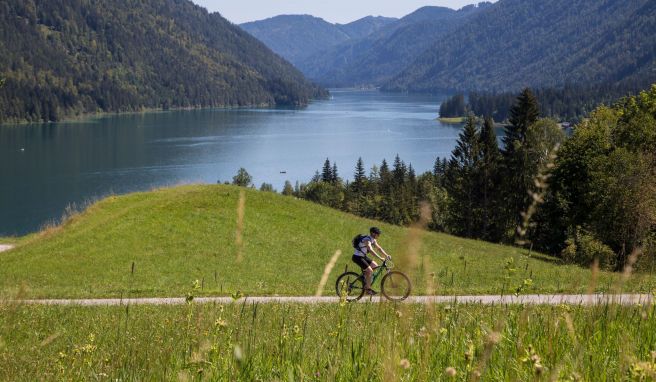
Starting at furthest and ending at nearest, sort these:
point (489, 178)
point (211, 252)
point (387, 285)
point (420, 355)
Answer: point (489, 178), point (211, 252), point (387, 285), point (420, 355)

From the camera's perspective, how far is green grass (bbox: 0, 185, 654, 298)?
24.2 m

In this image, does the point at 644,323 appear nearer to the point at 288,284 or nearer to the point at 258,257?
the point at 288,284

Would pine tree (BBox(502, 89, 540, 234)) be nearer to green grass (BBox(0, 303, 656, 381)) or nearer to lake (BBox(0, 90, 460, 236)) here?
lake (BBox(0, 90, 460, 236))

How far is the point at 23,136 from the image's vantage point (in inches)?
7795

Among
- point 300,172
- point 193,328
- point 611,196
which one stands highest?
point 193,328

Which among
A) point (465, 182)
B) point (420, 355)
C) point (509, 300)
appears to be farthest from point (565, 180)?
point (420, 355)

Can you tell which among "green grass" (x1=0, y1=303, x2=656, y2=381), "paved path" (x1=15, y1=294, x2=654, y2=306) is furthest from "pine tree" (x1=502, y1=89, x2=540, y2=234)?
"green grass" (x1=0, y1=303, x2=656, y2=381)

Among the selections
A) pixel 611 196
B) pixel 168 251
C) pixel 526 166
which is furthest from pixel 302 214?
pixel 526 166

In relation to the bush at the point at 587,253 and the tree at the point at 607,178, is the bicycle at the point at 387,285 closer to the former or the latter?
the tree at the point at 607,178

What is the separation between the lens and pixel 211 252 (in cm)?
2936

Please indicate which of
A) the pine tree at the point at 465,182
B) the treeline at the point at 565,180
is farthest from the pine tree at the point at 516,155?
the pine tree at the point at 465,182

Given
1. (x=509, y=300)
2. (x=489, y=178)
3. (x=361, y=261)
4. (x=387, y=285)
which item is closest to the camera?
(x=387, y=285)

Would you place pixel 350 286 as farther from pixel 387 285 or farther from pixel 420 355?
pixel 420 355

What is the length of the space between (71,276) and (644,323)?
2568 cm
